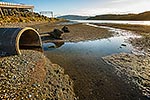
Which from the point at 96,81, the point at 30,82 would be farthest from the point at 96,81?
the point at 30,82

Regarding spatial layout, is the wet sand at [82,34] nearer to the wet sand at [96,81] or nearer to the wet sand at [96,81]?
the wet sand at [96,81]

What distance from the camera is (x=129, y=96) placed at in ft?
25.2

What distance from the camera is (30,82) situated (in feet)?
23.6

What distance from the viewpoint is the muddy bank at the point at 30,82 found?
6.50 meters

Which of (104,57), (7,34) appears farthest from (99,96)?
(7,34)

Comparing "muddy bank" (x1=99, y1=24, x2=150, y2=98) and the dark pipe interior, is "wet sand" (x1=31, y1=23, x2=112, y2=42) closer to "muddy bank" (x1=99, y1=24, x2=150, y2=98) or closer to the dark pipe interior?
the dark pipe interior

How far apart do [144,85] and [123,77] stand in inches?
50.7

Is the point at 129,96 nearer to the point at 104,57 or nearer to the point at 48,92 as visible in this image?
the point at 48,92

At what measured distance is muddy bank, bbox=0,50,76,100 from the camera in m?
6.50

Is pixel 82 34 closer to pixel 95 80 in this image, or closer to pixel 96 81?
pixel 95 80

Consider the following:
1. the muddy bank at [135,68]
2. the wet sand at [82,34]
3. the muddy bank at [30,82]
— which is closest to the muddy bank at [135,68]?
the muddy bank at [135,68]

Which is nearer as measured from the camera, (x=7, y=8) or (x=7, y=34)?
(x=7, y=34)

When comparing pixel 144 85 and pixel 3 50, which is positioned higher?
pixel 3 50

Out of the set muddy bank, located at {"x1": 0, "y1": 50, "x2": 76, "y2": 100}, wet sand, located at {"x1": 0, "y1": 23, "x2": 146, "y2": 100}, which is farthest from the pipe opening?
muddy bank, located at {"x1": 0, "y1": 50, "x2": 76, "y2": 100}
